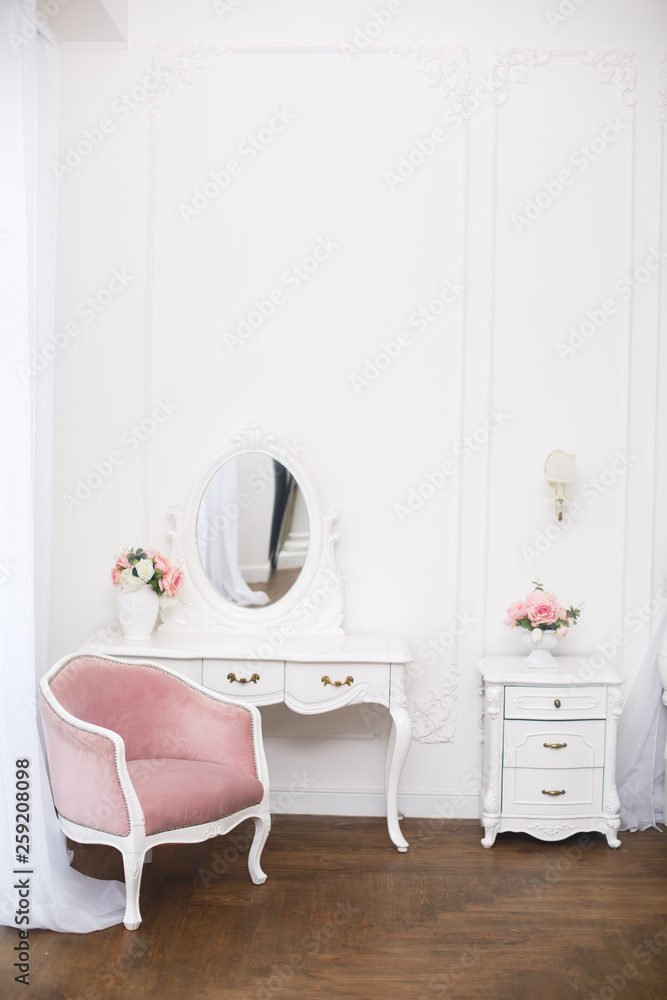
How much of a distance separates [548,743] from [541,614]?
1.76ft

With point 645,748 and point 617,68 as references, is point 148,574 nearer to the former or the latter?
point 645,748

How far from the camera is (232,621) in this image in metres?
3.78

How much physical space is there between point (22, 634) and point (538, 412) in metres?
2.41

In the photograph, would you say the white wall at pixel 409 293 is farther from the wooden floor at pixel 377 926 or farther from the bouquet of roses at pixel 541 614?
the wooden floor at pixel 377 926

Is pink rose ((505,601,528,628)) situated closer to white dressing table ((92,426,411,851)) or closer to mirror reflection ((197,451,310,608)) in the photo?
white dressing table ((92,426,411,851))

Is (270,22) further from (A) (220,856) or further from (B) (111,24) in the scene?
(A) (220,856)

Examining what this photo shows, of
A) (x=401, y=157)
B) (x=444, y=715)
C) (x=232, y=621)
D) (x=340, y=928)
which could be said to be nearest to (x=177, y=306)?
(x=401, y=157)

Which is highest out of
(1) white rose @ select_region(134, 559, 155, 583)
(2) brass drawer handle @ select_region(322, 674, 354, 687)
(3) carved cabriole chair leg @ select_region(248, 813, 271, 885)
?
(1) white rose @ select_region(134, 559, 155, 583)

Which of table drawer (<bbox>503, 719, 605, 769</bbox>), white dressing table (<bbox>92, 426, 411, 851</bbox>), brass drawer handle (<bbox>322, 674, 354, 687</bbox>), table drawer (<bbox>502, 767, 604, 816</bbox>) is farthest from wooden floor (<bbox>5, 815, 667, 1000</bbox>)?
brass drawer handle (<bbox>322, 674, 354, 687</bbox>)

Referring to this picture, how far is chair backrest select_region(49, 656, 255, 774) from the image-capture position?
10.3ft

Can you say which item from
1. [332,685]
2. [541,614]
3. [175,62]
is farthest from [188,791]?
[175,62]

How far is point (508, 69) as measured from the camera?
380 cm

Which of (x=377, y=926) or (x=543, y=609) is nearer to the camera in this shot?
(x=377, y=926)

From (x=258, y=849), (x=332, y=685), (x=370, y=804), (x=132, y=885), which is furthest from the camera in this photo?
(x=370, y=804)
